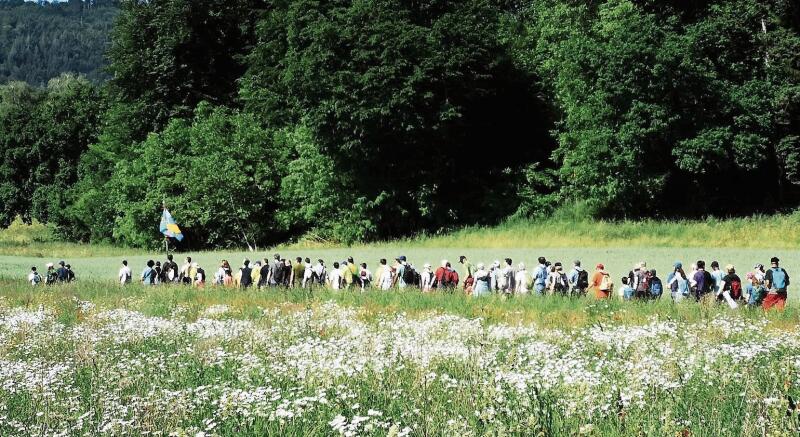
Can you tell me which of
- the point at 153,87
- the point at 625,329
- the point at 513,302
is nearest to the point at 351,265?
Answer: the point at 513,302

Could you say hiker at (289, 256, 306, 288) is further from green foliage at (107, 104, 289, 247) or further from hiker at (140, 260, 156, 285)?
green foliage at (107, 104, 289, 247)

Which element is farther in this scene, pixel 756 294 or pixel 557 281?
pixel 557 281

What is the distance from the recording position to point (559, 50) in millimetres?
49000

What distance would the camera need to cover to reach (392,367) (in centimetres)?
988

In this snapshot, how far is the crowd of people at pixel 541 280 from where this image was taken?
19270 millimetres

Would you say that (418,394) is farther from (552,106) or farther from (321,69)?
(552,106)

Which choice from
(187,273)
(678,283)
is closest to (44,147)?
(187,273)

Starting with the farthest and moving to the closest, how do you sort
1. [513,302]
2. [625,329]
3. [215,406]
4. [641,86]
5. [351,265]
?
[641,86], [351,265], [513,302], [625,329], [215,406]

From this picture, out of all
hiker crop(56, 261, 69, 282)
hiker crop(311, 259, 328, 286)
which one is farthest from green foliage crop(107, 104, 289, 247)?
hiker crop(311, 259, 328, 286)

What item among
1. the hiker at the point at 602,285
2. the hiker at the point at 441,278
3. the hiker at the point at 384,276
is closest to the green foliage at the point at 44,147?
the hiker at the point at 384,276

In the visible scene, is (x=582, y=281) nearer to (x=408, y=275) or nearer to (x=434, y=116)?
(x=408, y=275)

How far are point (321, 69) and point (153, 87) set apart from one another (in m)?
23.4

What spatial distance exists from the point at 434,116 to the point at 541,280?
2527 cm

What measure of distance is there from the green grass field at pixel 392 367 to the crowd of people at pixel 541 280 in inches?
100
